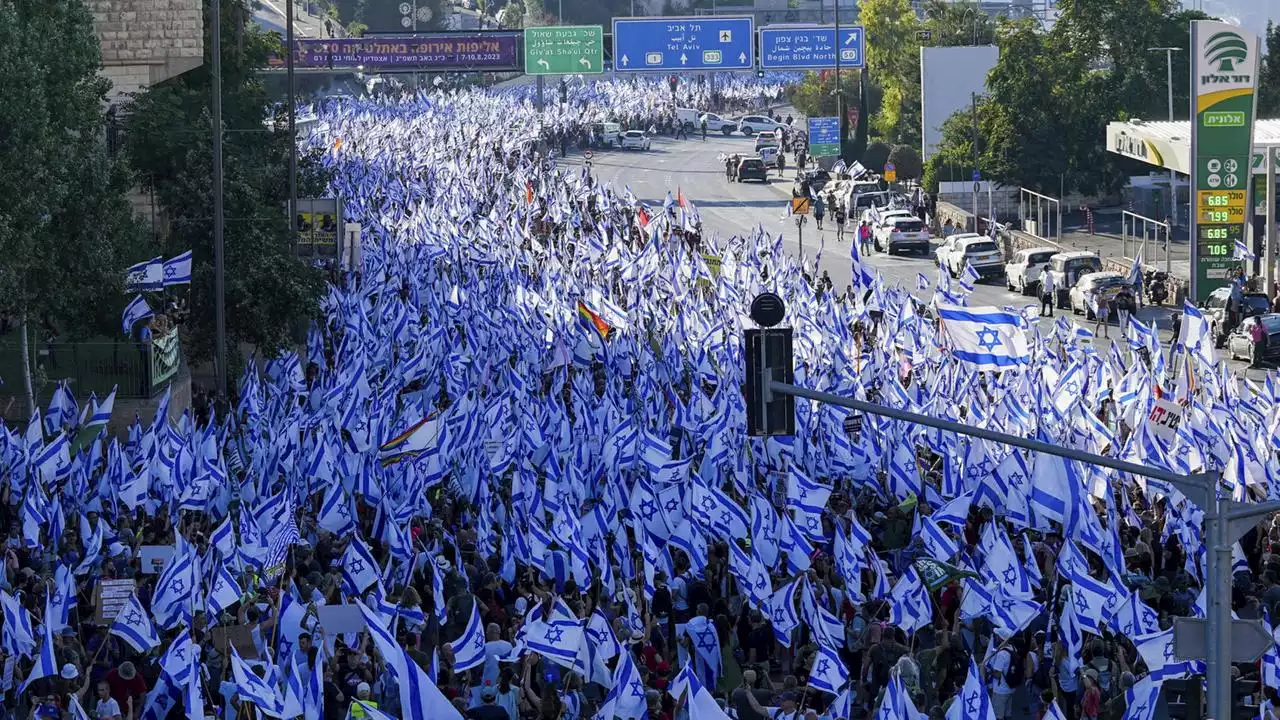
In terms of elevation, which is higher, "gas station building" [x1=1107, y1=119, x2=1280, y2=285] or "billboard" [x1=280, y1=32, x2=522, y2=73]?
"billboard" [x1=280, y1=32, x2=522, y2=73]

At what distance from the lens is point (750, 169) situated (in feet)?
260

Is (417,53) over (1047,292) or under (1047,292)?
over

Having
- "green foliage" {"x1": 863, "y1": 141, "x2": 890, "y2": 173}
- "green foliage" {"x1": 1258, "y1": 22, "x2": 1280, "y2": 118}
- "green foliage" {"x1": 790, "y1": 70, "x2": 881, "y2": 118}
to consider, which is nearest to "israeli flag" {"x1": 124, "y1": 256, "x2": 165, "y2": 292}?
"green foliage" {"x1": 1258, "y1": 22, "x2": 1280, "y2": 118}

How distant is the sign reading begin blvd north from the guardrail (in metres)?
46.7

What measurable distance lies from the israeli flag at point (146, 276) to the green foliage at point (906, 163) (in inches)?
1886

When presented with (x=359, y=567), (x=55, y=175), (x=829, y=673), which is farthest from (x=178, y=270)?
(x=829, y=673)

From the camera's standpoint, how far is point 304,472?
2314 cm

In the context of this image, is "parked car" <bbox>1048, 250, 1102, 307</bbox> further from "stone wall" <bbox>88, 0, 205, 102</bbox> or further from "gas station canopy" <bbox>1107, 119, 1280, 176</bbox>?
"stone wall" <bbox>88, 0, 205, 102</bbox>

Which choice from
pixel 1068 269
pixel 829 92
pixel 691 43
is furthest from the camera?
pixel 829 92

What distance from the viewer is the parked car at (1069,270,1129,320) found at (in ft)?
144

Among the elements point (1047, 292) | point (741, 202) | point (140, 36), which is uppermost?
point (140, 36)

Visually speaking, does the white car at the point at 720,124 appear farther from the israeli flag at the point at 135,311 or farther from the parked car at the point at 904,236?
the israeli flag at the point at 135,311

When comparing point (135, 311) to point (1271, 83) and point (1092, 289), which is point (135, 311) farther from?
point (1271, 83)

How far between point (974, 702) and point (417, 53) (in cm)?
6651
